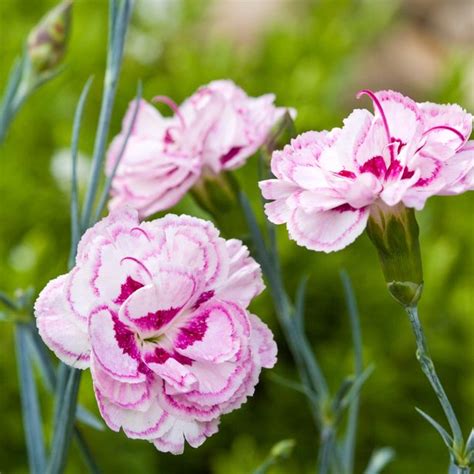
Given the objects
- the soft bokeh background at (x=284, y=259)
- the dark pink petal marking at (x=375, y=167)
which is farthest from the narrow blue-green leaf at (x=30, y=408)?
the soft bokeh background at (x=284, y=259)

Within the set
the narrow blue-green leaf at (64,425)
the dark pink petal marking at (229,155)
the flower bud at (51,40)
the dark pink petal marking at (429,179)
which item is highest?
the flower bud at (51,40)

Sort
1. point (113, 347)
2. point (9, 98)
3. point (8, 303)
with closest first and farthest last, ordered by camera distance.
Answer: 1. point (113, 347)
2. point (8, 303)
3. point (9, 98)

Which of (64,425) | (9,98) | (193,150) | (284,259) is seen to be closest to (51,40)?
(9,98)

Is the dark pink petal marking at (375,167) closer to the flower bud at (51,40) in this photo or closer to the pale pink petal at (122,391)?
the pale pink petal at (122,391)

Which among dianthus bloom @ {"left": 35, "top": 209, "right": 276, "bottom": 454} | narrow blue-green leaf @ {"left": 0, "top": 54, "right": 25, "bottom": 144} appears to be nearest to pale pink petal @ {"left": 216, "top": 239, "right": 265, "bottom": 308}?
dianthus bloom @ {"left": 35, "top": 209, "right": 276, "bottom": 454}

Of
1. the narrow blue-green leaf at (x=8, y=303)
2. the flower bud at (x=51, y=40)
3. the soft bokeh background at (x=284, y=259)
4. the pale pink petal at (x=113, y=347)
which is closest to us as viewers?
the pale pink petal at (x=113, y=347)

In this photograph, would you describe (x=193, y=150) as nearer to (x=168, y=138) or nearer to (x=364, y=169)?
(x=168, y=138)

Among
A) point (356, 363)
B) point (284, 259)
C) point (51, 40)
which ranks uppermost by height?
point (51, 40)
